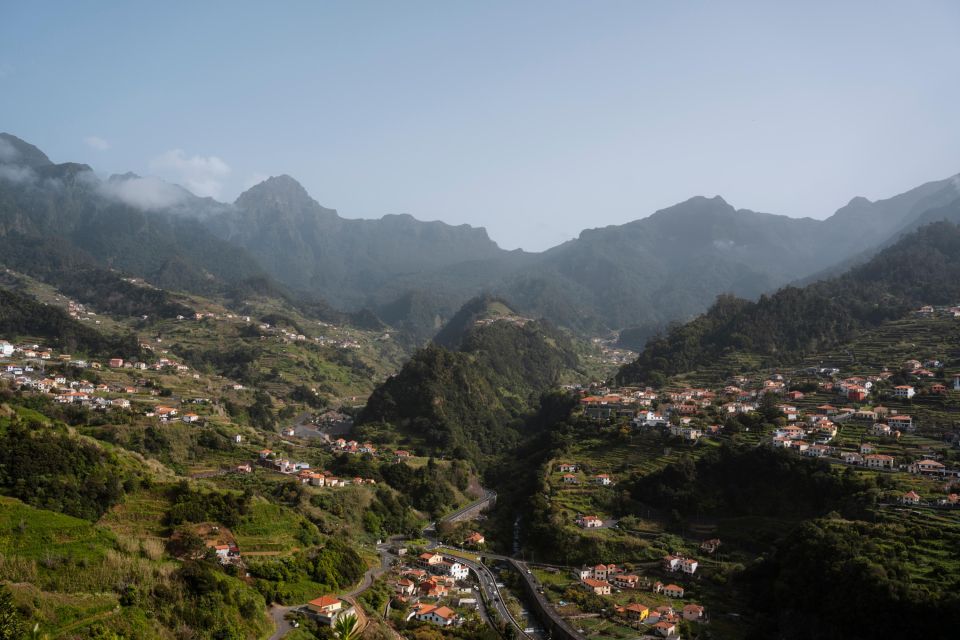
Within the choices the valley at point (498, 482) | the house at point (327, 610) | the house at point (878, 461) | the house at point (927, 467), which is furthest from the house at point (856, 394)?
the house at point (327, 610)

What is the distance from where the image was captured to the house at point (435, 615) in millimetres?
31622

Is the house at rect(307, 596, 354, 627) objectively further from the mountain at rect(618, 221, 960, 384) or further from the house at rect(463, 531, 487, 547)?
the mountain at rect(618, 221, 960, 384)

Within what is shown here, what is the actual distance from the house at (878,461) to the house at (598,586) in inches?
714

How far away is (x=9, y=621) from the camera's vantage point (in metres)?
17.8

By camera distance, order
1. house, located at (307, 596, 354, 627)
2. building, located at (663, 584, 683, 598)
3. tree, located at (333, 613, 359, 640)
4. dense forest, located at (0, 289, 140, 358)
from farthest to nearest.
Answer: dense forest, located at (0, 289, 140, 358), building, located at (663, 584, 683, 598), house, located at (307, 596, 354, 627), tree, located at (333, 613, 359, 640)

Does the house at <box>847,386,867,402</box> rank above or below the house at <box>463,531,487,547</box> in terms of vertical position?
above

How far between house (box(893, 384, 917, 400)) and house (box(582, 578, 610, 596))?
1310 inches

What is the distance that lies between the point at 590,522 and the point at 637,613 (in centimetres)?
1063

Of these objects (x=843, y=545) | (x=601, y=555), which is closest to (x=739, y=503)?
(x=601, y=555)

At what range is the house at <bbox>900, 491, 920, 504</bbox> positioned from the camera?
35.8 m

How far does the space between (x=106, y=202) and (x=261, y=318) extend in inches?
3824

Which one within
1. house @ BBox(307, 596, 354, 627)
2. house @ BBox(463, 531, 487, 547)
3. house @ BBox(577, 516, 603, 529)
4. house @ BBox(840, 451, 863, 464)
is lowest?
house @ BBox(463, 531, 487, 547)

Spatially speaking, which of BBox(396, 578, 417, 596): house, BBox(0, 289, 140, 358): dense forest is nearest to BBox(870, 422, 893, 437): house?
BBox(396, 578, 417, 596): house

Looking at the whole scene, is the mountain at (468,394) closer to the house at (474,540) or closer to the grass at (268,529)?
the house at (474,540)
